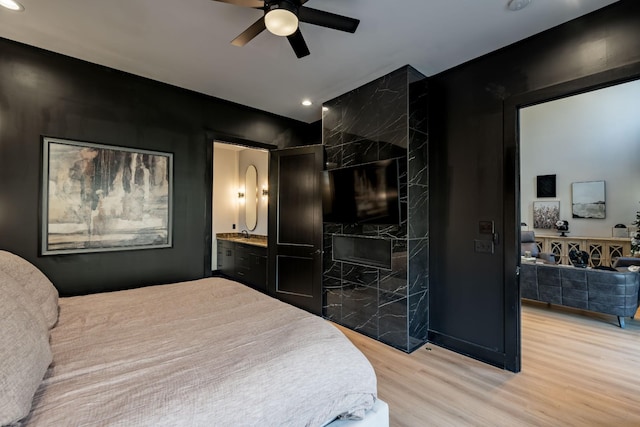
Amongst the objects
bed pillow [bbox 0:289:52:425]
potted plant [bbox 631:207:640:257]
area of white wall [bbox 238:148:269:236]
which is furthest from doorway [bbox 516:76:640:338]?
bed pillow [bbox 0:289:52:425]

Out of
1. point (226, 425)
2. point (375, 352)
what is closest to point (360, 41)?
point (226, 425)

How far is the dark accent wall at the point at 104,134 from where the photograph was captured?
2.49 meters

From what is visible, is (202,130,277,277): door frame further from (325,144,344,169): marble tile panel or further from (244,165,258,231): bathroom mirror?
(244,165,258,231): bathroom mirror

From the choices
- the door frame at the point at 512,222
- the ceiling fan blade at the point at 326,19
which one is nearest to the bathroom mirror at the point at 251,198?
the ceiling fan blade at the point at 326,19

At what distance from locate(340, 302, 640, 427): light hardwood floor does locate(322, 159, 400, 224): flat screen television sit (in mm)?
1409

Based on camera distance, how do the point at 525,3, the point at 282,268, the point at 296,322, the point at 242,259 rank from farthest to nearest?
the point at 242,259 → the point at 282,268 → the point at 525,3 → the point at 296,322

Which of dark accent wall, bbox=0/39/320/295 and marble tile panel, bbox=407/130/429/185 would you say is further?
marble tile panel, bbox=407/130/429/185

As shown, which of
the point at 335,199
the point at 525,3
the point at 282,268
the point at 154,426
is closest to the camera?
the point at 154,426

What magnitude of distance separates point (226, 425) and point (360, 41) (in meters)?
2.79

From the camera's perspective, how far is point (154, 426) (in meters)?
0.88

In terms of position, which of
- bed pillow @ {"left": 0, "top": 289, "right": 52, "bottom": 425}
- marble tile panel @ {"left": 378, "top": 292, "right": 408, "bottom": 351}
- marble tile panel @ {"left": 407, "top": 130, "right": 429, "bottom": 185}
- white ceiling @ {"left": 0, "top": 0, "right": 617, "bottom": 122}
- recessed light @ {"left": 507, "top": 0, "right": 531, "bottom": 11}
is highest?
white ceiling @ {"left": 0, "top": 0, "right": 617, "bottom": 122}

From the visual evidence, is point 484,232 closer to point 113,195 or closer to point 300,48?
point 300,48

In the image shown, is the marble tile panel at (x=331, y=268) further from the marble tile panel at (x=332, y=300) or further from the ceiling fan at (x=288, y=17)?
the ceiling fan at (x=288, y=17)

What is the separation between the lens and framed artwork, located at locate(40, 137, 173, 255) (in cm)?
264
